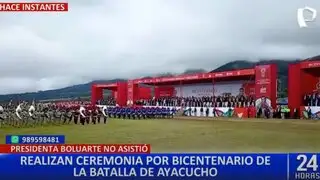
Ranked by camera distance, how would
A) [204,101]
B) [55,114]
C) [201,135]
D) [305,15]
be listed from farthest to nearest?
[204,101], [55,114], [201,135], [305,15]

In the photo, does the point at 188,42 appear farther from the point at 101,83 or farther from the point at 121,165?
the point at 121,165

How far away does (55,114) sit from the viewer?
6219 millimetres

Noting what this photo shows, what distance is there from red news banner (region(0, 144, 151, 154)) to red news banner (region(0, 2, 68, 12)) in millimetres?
1368

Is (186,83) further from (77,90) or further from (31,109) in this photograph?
(31,109)

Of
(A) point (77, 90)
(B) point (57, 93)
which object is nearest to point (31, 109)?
(B) point (57, 93)

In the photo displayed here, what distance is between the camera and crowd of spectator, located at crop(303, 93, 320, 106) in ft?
22.9

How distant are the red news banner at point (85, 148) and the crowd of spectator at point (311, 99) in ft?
7.65

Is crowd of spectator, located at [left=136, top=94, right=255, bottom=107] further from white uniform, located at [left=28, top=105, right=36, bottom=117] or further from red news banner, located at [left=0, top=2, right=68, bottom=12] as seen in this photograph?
red news banner, located at [left=0, top=2, right=68, bottom=12]

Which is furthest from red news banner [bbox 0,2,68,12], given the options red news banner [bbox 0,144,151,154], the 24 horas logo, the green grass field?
the 24 horas logo

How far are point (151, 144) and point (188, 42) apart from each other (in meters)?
1.13

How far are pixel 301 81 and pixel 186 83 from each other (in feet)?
4.71

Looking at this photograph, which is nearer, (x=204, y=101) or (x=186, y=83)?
(x=186, y=83)

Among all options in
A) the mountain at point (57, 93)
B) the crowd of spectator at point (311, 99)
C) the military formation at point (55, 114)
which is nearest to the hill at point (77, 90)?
the mountain at point (57, 93)

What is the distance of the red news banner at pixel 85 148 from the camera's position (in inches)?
228
